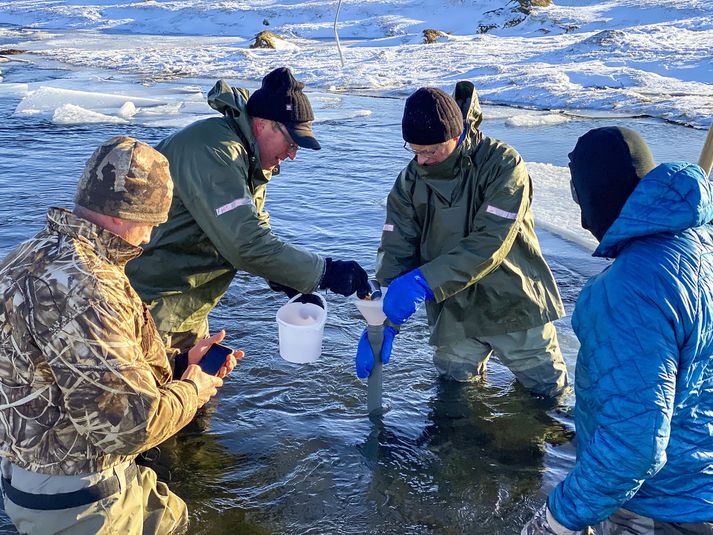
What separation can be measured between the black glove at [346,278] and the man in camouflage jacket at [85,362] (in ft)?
4.63

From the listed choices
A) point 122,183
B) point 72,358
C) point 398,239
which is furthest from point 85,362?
point 398,239

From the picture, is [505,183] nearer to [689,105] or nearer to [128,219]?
[128,219]

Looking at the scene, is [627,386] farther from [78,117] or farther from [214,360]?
[78,117]

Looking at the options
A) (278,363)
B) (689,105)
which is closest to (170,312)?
(278,363)

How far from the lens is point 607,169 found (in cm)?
227

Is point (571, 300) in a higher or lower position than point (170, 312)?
lower

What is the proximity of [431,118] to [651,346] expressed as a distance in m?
2.15

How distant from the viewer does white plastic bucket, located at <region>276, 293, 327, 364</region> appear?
13.5 feet

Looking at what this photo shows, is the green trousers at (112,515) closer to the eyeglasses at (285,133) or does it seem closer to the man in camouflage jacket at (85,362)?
the man in camouflage jacket at (85,362)

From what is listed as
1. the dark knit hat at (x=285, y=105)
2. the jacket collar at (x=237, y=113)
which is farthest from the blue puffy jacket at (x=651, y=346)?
the jacket collar at (x=237, y=113)

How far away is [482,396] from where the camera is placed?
4844mm

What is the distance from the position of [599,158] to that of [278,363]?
3474 mm

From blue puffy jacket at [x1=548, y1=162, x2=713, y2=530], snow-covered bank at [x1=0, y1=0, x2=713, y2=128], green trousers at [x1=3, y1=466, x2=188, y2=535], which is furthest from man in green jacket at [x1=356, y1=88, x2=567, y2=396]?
snow-covered bank at [x1=0, y1=0, x2=713, y2=128]

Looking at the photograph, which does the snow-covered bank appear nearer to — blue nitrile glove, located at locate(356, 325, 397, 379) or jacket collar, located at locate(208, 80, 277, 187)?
blue nitrile glove, located at locate(356, 325, 397, 379)
